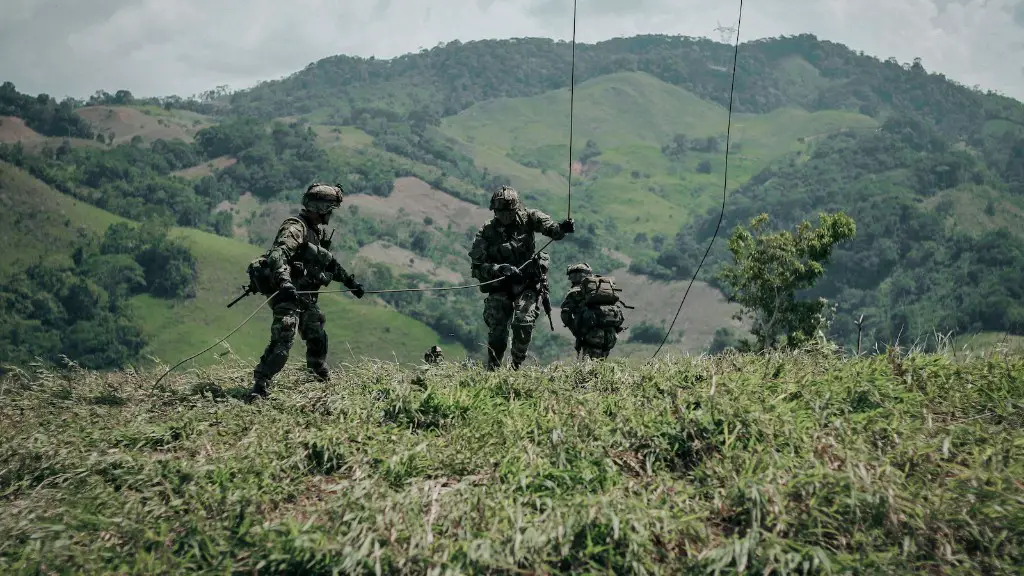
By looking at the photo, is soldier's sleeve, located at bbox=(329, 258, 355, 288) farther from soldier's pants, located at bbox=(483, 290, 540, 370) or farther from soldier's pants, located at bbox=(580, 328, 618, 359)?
soldier's pants, located at bbox=(580, 328, 618, 359)

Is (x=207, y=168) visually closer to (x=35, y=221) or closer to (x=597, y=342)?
(x=35, y=221)

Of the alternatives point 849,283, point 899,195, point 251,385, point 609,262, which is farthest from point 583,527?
point 609,262

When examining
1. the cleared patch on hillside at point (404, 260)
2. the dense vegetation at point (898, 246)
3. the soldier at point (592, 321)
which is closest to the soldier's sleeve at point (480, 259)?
the soldier at point (592, 321)

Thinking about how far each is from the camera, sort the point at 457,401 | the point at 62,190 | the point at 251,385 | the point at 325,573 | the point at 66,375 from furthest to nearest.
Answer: the point at 62,190 → the point at 66,375 → the point at 251,385 → the point at 457,401 → the point at 325,573

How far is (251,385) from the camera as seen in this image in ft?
40.4

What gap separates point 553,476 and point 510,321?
580cm

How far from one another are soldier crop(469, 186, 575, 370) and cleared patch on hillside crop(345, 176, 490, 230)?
157 meters

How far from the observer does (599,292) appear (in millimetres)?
13734

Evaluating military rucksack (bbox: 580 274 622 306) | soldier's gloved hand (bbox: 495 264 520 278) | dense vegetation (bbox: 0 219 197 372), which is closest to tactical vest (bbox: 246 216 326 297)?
soldier's gloved hand (bbox: 495 264 520 278)

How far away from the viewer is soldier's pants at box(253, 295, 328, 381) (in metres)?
11.2

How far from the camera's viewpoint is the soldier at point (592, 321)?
1373 cm

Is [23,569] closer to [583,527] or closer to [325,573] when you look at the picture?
[325,573]

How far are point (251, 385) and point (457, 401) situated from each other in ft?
13.0

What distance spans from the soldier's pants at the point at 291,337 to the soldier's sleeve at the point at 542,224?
3.12 metres
